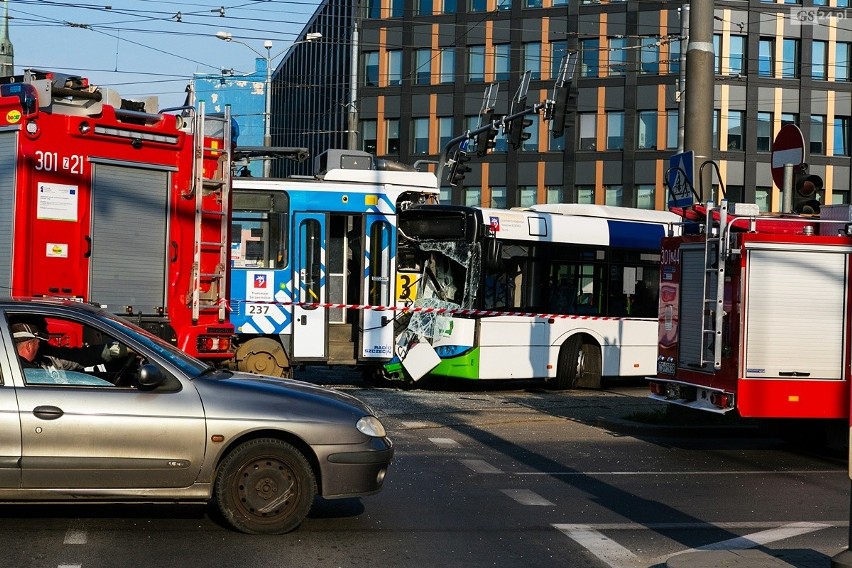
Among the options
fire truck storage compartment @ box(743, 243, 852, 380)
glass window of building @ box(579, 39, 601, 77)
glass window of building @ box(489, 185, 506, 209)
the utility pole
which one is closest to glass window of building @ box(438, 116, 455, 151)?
glass window of building @ box(489, 185, 506, 209)

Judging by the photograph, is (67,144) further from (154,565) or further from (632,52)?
(632,52)

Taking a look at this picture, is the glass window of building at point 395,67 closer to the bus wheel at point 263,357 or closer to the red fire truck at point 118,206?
the bus wheel at point 263,357

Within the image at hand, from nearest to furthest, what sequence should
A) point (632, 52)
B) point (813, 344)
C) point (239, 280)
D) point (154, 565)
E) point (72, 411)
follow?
point (154, 565) < point (72, 411) < point (813, 344) < point (239, 280) < point (632, 52)

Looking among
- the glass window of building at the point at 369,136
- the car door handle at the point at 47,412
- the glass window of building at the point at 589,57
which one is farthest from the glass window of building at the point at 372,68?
the car door handle at the point at 47,412

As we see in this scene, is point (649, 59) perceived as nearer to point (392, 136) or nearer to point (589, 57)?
point (589, 57)

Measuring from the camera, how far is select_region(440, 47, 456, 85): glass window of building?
60.7 m

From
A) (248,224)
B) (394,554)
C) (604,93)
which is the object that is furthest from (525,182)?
(394,554)

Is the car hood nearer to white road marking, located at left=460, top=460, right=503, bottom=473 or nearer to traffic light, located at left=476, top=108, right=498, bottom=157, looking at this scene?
white road marking, located at left=460, top=460, right=503, bottom=473

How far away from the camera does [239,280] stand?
56.0 ft

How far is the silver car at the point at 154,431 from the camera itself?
725cm

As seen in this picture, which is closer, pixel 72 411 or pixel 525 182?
pixel 72 411

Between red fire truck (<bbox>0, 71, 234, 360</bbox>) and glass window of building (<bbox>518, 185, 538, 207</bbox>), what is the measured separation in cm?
4778

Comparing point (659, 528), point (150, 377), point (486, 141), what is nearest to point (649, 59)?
point (486, 141)

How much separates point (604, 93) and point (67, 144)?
49.4m
